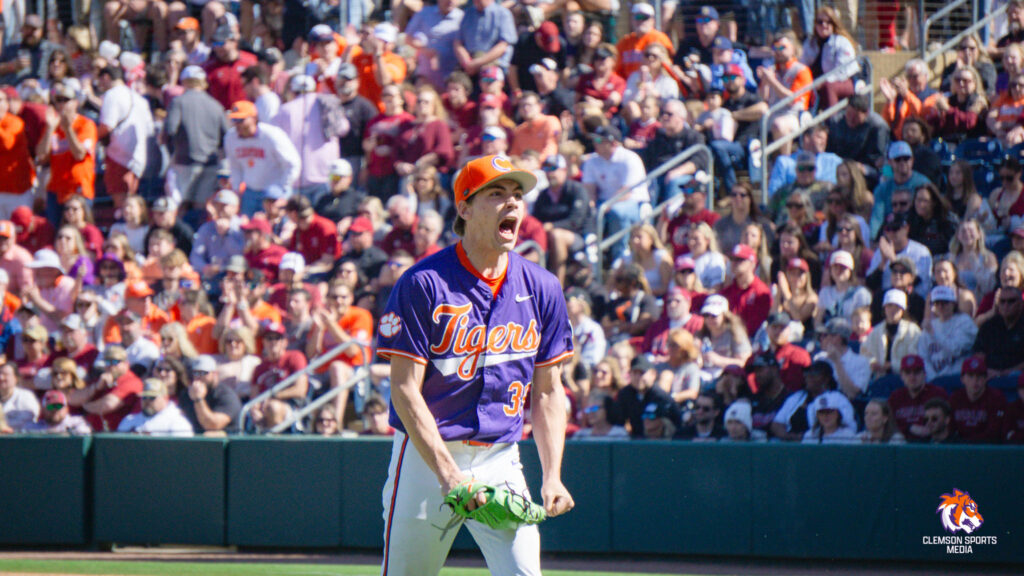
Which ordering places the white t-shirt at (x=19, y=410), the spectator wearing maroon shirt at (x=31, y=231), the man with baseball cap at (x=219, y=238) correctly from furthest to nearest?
the spectator wearing maroon shirt at (x=31, y=231), the man with baseball cap at (x=219, y=238), the white t-shirt at (x=19, y=410)

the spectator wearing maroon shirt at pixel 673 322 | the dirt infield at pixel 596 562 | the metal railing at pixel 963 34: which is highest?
the metal railing at pixel 963 34

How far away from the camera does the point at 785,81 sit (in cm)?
1207

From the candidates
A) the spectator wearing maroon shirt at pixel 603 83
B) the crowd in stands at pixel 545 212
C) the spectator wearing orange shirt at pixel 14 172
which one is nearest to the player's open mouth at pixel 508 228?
the crowd in stands at pixel 545 212

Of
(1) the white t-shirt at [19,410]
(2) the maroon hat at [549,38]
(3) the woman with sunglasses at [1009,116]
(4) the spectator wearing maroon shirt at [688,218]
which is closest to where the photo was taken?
(1) the white t-shirt at [19,410]

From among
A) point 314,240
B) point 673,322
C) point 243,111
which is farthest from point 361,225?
point 673,322

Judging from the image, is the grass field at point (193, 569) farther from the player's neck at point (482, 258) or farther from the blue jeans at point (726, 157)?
the player's neck at point (482, 258)

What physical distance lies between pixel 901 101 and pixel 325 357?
5.47 metres

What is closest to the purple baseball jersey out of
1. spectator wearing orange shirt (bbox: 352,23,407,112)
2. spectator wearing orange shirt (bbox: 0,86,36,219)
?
spectator wearing orange shirt (bbox: 352,23,407,112)

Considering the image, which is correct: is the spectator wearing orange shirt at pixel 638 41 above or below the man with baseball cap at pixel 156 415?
above

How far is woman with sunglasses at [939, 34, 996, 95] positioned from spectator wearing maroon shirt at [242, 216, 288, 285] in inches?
242

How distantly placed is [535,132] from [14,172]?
208 inches

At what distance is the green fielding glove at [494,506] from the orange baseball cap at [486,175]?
93 centimetres

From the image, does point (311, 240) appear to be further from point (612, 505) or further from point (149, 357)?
point (612, 505)

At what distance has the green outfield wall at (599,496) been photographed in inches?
340
